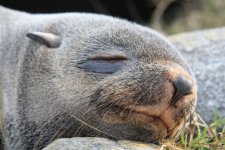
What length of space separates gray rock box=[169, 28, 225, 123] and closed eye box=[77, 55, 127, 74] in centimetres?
160

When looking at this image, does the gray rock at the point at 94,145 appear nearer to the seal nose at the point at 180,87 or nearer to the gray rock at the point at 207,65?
the seal nose at the point at 180,87

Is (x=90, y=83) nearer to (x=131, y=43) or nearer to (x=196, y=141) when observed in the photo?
(x=131, y=43)

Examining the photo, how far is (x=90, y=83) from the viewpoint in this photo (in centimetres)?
398

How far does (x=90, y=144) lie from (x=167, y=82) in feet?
1.98

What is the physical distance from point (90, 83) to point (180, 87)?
1.95 feet

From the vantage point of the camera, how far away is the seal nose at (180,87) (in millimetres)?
3770

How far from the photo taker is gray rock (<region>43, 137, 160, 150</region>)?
3.61 m

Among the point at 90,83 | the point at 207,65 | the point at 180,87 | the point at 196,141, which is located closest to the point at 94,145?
the point at 90,83

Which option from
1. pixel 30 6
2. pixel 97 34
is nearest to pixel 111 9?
pixel 30 6

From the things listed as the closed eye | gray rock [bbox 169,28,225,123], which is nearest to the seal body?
the closed eye

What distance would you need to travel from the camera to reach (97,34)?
4.29 m

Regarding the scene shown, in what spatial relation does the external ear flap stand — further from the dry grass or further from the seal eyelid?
the dry grass

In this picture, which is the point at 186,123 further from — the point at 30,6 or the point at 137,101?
the point at 30,6

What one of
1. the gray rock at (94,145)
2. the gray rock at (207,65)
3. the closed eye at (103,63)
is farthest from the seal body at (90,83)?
the gray rock at (207,65)
